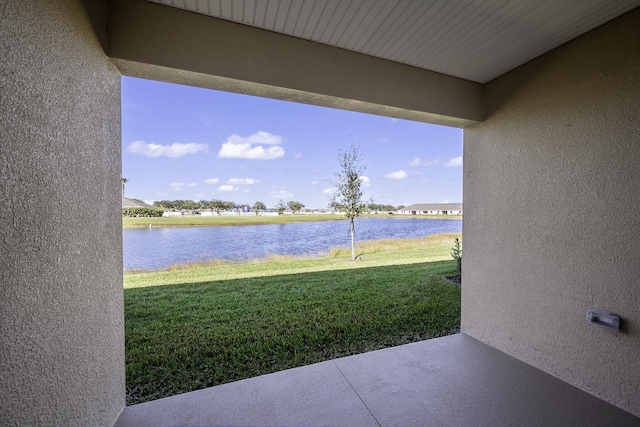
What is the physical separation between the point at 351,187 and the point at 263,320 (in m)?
5.64

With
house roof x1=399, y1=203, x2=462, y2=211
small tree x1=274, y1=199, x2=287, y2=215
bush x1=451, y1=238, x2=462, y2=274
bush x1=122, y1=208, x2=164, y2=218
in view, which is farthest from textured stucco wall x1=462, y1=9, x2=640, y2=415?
small tree x1=274, y1=199, x2=287, y2=215

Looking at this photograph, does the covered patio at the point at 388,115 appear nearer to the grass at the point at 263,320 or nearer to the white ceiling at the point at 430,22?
the white ceiling at the point at 430,22

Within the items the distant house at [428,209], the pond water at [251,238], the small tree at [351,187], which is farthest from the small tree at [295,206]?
the small tree at [351,187]

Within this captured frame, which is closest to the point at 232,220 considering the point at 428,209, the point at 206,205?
the point at 206,205

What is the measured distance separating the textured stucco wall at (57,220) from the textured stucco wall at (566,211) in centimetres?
321

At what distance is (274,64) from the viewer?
1983 mm

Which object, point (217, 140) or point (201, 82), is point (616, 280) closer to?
point (201, 82)

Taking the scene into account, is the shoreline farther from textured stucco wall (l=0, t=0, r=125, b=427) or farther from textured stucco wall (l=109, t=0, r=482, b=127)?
textured stucco wall (l=0, t=0, r=125, b=427)

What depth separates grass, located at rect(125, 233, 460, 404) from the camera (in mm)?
2402

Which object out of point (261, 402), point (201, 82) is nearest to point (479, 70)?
point (201, 82)

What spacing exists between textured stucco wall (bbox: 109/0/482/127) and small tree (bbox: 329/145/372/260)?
5.59m

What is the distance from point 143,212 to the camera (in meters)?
8.43

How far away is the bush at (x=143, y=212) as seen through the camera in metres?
7.35

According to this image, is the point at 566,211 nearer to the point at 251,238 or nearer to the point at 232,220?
the point at 251,238
